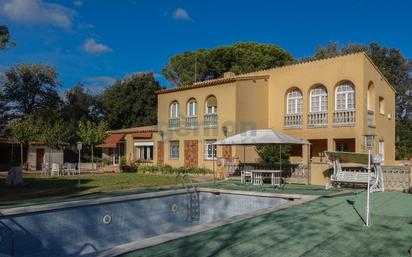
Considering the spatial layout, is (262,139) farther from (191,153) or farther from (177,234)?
(191,153)

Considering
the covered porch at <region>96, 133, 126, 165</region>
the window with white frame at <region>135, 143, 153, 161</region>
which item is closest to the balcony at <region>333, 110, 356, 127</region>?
the window with white frame at <region>135, 143, 153, 161</region>

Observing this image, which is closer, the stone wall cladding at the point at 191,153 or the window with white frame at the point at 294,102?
the window with white frame at the point at 294,102

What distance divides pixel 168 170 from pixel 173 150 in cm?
436

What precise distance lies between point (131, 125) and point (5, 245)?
52.4 metres

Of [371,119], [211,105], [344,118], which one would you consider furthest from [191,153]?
[371,119]

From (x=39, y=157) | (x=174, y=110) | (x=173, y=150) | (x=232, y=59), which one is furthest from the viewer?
(x=232, y=59)

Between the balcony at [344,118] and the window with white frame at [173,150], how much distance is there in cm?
1533

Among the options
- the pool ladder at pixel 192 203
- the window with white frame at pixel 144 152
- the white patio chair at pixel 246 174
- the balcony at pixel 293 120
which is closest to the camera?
the pool ladder at pixel 192 203

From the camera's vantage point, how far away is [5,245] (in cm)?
1264

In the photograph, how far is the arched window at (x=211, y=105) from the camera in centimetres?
3578

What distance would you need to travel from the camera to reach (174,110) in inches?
1592

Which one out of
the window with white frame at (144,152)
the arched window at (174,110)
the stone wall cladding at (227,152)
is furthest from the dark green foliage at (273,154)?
the window with white frame at (144,152)

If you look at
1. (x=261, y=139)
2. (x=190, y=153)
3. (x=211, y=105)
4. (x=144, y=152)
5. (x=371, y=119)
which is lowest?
(x=144, y=152)

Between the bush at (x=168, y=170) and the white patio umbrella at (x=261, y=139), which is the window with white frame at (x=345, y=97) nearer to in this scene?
the white patio umbrella at (x=261, y=139)
